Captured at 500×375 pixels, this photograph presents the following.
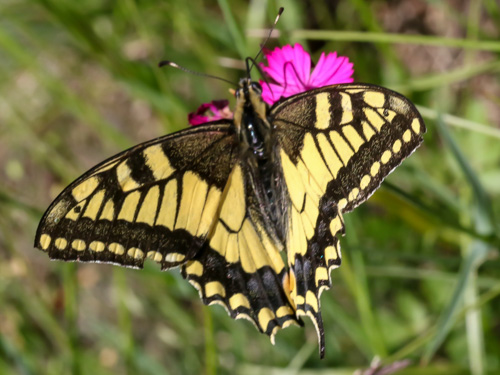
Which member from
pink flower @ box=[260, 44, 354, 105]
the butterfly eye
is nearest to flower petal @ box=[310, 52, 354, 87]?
pink flower @ box=[260, 44, 354, 105]

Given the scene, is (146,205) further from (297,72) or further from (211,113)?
(297,72)

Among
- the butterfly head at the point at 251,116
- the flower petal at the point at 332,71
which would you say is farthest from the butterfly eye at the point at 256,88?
the flower petal at the point at 332,71

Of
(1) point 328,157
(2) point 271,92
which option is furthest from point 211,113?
(1) point 328,157

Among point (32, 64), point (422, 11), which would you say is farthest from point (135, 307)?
point (422, 11)

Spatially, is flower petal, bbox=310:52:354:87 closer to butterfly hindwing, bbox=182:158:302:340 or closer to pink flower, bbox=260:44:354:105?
pink flower, bbox=260:44:354:105

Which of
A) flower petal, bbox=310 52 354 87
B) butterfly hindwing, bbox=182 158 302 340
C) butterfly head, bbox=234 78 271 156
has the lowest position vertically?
butterfly hindwing, bbox=182 158 302 340

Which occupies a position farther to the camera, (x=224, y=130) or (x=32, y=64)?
(x=32, y=64)

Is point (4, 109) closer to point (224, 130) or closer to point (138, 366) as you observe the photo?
point (138, 366)
